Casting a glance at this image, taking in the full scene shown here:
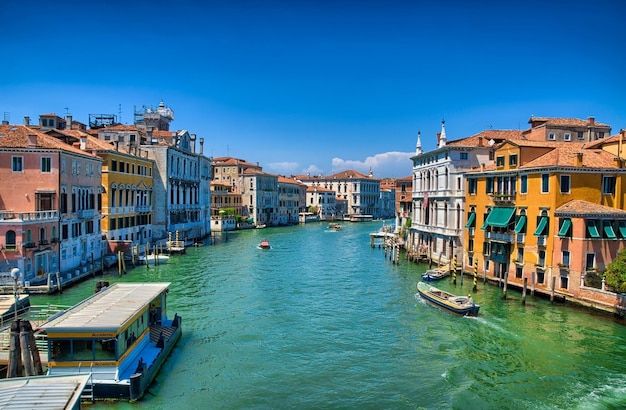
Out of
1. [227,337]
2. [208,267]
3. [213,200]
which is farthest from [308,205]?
[227,337]

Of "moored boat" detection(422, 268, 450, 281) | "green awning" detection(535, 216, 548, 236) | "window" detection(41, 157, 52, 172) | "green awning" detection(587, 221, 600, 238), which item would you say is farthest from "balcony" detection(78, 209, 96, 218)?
"green awning" detection(587, 221, 600, 238)

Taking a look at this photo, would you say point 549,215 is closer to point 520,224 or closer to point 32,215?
point 520,224

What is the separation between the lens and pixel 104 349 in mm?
10680

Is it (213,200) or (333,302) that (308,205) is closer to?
(213,200)

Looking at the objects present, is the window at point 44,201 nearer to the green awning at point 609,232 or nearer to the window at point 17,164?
the window at point 17,164

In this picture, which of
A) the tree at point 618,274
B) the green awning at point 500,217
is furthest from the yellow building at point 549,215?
the tree at point 618,274

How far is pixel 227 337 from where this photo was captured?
51.0 ft

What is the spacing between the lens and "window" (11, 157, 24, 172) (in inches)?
886

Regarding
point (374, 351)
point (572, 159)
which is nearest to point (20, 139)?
point (374, 351)

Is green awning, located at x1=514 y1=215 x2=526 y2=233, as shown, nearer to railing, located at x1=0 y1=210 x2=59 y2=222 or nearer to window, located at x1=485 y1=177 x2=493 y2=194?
window, located at x1=485 y1=177 x2=493 y2=194

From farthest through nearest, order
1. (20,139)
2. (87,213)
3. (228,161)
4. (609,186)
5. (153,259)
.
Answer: (228,161) → (153,259) → (87,213) → (20,139) → (609,186)

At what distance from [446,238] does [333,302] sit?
10.9m

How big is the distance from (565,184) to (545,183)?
75cm

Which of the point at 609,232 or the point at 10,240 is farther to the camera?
the point at 10,240
